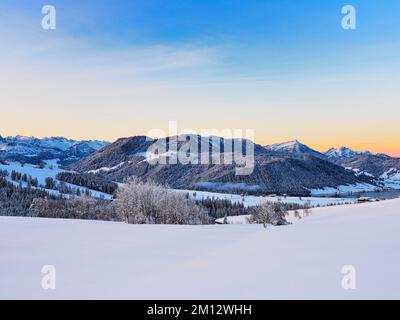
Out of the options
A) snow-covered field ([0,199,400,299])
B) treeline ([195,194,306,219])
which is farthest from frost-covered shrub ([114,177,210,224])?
treeline ([195,194,306,219])

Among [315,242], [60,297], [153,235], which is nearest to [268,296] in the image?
[60,297]

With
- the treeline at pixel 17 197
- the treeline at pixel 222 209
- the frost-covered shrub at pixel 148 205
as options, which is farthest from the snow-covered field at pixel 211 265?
the treeline at pixel 222 209

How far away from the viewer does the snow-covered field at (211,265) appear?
17.0 ft

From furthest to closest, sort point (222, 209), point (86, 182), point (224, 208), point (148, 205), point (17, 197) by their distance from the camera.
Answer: point (86, 182) < point (224, 208) < point (222, 209) < point (17, 197) < point (148, 205)

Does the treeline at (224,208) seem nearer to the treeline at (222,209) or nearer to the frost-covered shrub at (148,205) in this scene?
the treeline at (222,209)

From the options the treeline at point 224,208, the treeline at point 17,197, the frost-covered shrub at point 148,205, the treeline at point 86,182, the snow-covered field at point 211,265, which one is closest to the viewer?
the snow-covered field at point 211,265

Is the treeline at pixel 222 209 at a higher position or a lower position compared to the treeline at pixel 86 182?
lower

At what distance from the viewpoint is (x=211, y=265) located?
21.8 ft

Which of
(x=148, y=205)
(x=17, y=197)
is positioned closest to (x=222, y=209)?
(x=17, y=197)

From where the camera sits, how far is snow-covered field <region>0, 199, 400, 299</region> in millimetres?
5176

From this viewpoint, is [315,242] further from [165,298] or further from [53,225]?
[53,225]

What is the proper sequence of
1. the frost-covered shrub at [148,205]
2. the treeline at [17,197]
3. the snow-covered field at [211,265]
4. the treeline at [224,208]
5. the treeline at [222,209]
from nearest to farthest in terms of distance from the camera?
the snow-covered field at [211,265] → the frost-covered shrub at [148,205] → the treeline at [17,197] → the treeline at [224,208] → the treeline at [222,209]

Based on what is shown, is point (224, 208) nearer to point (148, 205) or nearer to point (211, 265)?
point (148, 205)
